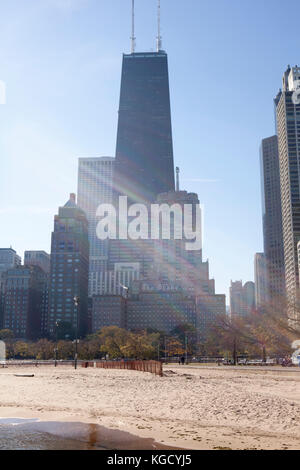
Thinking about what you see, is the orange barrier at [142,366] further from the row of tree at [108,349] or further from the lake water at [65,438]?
the lake water at [65,438]

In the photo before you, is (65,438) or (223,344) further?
(223,344)

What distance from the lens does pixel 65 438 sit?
1468 cm

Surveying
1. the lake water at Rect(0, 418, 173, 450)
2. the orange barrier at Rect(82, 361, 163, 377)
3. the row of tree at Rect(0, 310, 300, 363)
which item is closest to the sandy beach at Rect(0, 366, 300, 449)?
the lake water at Rect(0, 418, 173, 450)

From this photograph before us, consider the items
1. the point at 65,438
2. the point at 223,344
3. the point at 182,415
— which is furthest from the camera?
the point at 223,344

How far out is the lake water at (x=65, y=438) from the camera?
1350cm

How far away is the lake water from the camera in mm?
13500

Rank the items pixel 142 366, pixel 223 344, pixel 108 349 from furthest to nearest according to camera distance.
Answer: pixel 223 344 < pixel 108 349 < pixel 142 366

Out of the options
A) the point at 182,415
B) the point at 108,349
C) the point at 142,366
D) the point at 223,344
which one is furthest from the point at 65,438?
the point at 223,344

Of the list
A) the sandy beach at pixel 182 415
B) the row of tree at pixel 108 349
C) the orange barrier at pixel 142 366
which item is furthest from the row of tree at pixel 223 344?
the sandy beach at pixel 182 415

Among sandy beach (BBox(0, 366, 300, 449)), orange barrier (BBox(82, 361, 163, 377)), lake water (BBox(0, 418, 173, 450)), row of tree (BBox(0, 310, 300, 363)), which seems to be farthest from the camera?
row of tree (BBox(0, 310, 300, 363))

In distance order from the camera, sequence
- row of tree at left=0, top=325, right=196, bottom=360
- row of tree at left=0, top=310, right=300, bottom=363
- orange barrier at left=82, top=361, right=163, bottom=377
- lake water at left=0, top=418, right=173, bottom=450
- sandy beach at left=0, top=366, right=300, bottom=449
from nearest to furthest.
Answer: lake water at left=0, top=418, right=173, bottom=450
sandy beach at left=0, top=366, right=300, bottom=449
orange barrier at left=82, top=361, right=163, bottom=377
row of tree at left=0, top=310, right=300, bottom=363
row of tree at left=0, top=325, right=196, bottom=360

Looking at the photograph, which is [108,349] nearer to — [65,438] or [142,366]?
[142,366]

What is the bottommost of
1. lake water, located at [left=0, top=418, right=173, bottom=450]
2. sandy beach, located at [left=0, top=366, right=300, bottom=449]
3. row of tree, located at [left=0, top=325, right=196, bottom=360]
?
row of tree, located at [left=0, top=325, right=196, bottom=360]

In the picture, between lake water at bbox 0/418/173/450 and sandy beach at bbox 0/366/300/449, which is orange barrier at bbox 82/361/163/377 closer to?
sandy beach at bbox 0/366/300/449
